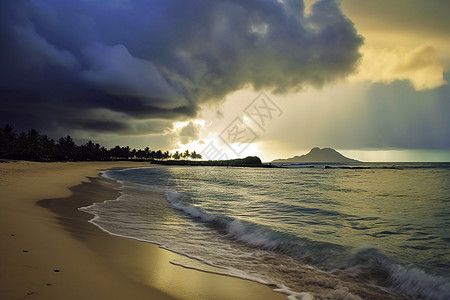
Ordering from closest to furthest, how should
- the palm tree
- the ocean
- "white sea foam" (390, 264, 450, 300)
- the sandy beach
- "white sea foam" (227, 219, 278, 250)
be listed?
the sandy beach, "white sea foam" (390, 264, 450, 300), the ocean, "white sea foam" (227, 219, 278, 250), the palm tree

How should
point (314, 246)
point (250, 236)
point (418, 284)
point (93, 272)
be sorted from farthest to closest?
point (250, 236) → point (314, 246) → point (418, 284) → point (93, 272)

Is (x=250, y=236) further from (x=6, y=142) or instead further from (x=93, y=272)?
(x=6, y=142)

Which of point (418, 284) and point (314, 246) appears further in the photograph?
point (314, 246)

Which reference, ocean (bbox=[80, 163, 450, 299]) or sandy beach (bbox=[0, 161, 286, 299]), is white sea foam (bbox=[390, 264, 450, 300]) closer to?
ocean (bbox=[80, 163, 450, 299])

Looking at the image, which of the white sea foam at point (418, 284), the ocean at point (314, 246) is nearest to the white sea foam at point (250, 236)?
the ocean at point (314, 246)

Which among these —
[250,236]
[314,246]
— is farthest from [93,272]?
[314,246]

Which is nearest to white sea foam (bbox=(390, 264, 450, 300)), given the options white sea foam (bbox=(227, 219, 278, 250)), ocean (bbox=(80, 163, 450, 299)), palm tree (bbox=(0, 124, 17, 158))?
ocean (bbox=(80, 163, 450, 299))

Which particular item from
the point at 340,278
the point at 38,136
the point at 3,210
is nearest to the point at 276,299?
the point at 340,278

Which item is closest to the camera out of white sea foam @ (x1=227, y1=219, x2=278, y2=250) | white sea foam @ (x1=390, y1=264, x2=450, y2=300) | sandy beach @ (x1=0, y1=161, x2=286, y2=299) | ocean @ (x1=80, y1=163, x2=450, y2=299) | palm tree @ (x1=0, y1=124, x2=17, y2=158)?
sandy beach @ (x1=0, y1=161, x2=286, y2=299)

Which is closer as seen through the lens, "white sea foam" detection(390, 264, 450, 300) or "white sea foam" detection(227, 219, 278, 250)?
"white sea foam" detection(390, 264, 450, 300)

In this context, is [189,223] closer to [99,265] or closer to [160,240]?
[160,240]

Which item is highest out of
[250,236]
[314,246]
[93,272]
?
[93,272]

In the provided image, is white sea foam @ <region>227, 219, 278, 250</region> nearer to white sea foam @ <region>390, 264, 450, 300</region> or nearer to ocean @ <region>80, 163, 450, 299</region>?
ocean @ <region>80, 163, 450, 299</region>

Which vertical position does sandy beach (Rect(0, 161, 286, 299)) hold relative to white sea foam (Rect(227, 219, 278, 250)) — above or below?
above
